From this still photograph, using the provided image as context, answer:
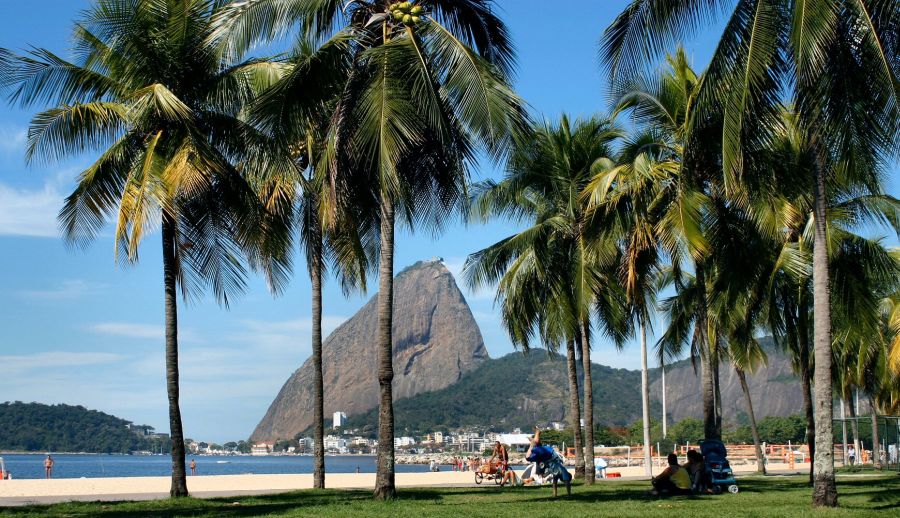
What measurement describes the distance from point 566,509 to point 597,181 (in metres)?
9.84

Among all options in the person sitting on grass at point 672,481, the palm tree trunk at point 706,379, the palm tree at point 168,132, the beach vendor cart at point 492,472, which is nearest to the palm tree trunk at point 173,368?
the palm tree at point 168,132

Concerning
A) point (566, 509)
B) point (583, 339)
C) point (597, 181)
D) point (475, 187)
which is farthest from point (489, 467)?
point (566, 509)

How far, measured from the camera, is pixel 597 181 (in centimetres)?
2242

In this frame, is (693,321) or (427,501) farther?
(693,321)

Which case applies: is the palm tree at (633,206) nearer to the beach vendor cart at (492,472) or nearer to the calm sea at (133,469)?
the beach vendor cart at (492,472)

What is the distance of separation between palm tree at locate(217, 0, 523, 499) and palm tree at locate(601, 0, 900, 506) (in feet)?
11.3

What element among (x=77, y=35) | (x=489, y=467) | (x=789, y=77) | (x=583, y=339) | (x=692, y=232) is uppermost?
(x=77, y=35)

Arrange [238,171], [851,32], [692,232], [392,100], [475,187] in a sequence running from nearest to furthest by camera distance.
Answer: [851,32]
[392,100]
[692,232]
[238,171]
[475,187]

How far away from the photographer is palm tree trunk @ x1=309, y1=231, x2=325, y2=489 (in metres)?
22.6

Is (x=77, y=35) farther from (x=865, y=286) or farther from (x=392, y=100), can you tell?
(x=865, y=286)

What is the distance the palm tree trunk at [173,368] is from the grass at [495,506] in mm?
989

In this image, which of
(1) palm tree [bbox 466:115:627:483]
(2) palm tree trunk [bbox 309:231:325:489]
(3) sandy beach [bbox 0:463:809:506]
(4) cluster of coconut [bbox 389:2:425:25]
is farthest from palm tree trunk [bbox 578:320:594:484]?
(4) cluster of coconut [bbox 389:2:425:25]

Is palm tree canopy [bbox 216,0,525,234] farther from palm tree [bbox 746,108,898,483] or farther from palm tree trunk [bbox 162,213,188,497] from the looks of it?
palm tree [bbox 746,108,898,483]

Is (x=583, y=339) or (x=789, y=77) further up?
(x=789, y=77)
